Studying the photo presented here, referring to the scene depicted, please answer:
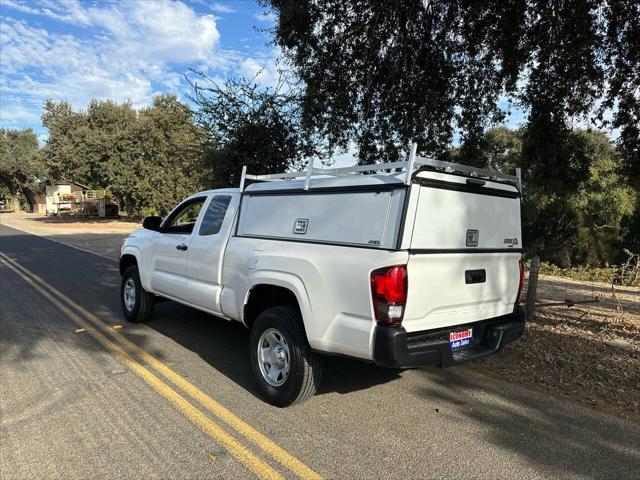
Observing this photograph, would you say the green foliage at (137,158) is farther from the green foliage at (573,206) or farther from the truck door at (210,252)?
the truck door at (210,252)

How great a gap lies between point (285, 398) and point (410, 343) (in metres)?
1.28

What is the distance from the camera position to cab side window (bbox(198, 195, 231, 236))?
552 centimetres

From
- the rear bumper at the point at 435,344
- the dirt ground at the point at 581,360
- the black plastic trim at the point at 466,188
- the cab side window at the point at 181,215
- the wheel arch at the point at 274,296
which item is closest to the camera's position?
the rear bumper at the point at 435,344

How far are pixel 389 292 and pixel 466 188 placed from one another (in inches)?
49.7

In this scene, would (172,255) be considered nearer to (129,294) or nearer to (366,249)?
(129,294)

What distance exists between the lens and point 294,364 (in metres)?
4.14

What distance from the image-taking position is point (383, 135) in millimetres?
9031

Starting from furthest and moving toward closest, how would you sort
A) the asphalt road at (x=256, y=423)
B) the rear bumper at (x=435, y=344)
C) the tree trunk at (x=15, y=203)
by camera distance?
the tree trunk at (x=15, y=203), the rear bumper at (x=435, y=344), the asphalt road at (x=256, y=423)

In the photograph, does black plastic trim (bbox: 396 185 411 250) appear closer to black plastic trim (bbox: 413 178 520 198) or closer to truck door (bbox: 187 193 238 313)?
black plastic trim (bbox: 413 178 520 198)

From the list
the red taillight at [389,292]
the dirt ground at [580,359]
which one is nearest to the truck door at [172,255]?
the red taillight at [389,292]

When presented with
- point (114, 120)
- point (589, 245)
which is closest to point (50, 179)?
point (114, 120)

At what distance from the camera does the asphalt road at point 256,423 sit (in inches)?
133

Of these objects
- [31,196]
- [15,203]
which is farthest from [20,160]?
[15,203]

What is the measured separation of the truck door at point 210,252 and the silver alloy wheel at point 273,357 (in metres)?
0.94
